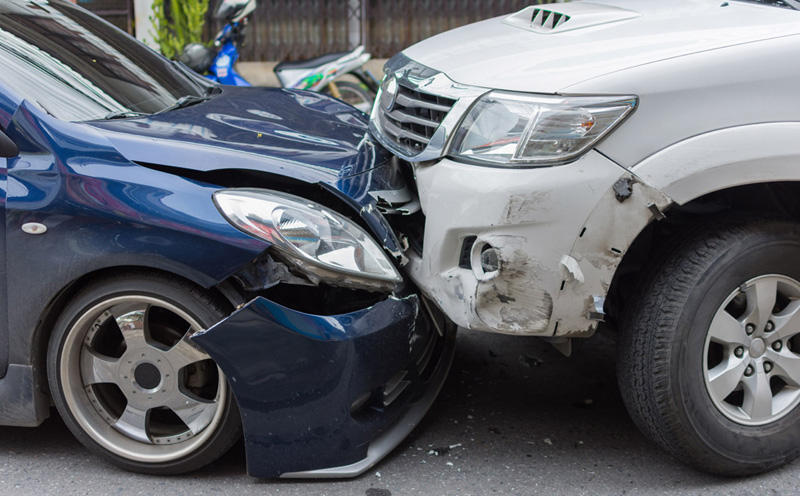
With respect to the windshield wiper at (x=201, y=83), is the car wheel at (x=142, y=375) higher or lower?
lower

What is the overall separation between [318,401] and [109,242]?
83 centimetres

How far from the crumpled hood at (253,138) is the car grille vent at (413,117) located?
→ 139mm

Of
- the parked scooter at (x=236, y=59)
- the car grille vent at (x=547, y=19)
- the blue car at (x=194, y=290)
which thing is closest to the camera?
the blue car at (x=194, y=290)

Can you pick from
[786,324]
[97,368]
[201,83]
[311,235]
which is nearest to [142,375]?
[97,368]

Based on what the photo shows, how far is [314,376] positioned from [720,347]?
4.49ft

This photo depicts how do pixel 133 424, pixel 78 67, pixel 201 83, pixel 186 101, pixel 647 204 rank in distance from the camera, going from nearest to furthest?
pixel 647 204 < pixel 133 424 < pixel 78 67 < pixel 186 101 < pixel 201 83

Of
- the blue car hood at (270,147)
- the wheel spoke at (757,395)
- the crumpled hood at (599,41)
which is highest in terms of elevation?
the crumpled hood at (599,41)

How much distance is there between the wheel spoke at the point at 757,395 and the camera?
8.98 feet

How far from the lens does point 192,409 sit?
274 cm

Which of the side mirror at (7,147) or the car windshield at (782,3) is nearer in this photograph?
the side mirror at (7,147)

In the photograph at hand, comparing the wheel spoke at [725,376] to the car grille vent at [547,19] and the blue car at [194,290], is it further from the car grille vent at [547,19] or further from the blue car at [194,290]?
the car grille vent at [547,19]

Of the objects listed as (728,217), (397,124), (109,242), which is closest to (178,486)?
(109,242)

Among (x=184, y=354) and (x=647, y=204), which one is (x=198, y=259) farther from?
(x=647, y=204)

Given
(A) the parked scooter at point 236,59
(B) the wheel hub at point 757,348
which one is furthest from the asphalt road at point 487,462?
(A) the parked scooter at point 236,59
